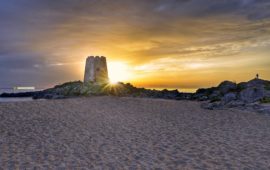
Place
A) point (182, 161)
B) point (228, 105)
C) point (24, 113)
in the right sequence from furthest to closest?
point (228, 105) → point (24, 113) → point (182, 161)

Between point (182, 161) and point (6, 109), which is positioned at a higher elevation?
point (6, 109)

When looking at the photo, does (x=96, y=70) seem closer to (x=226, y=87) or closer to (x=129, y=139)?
(x=226, y=87)

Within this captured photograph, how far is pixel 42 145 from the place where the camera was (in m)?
14.7

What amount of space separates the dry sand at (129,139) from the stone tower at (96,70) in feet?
109

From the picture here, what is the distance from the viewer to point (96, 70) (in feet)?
198

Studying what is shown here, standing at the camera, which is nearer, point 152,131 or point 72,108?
point 152,131

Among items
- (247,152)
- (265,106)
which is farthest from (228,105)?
(247,152)

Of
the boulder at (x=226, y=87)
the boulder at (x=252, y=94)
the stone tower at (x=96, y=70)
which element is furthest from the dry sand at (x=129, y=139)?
the stone tower at (x=96, y=70)

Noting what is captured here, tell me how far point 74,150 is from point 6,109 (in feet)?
43.5

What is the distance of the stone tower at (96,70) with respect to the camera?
6003 cm

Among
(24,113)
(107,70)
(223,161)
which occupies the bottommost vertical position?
(223,161)

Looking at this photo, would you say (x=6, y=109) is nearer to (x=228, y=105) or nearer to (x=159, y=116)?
(x=159, y=116)

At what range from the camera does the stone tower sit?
60031mm

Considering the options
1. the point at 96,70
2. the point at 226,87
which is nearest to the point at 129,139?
the point at 226,87
